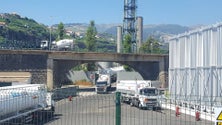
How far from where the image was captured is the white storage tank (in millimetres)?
41062

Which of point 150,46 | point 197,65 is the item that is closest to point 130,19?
point 150,46

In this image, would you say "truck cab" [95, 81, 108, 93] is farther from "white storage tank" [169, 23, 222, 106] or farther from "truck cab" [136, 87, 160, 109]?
"truck cab" [136, 87, 160, 109]

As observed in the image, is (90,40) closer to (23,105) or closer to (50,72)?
(50,72)

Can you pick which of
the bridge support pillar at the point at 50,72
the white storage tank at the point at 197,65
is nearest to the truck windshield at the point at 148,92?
the white storage tank at the point at 197,65

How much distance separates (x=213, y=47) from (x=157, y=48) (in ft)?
272

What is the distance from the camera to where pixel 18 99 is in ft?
83.1

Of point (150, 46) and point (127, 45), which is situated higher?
point (150, 46)

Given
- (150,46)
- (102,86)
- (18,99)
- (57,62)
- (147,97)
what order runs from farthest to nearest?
(150,46), (57,62), (102,86), (147,97), (18,99)

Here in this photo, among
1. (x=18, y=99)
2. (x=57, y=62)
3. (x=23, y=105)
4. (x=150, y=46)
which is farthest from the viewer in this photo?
(x=150, y=46)

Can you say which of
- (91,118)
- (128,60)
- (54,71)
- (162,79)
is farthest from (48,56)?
(91,118)

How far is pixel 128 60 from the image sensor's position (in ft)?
289

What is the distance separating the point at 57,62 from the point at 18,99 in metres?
60.6

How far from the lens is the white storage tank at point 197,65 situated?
135 ft

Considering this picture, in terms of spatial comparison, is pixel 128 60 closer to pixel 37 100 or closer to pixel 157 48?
pixel 157 48
